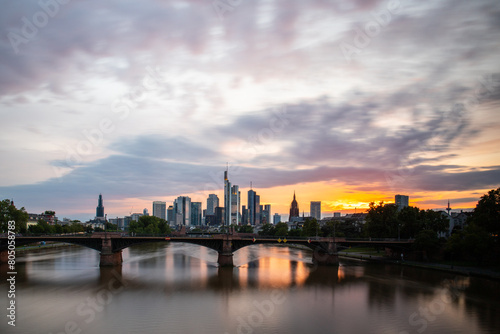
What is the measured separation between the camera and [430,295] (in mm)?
50594

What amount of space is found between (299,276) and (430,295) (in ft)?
73.6

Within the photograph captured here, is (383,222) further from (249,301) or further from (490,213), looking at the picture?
(249,301)

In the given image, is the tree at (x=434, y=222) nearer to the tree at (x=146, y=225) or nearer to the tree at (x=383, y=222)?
the tree at (x=383, y=222)

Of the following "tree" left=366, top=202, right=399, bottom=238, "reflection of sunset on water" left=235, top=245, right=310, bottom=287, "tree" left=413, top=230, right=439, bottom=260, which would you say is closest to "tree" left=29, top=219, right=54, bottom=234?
"reflection of sunset on water" left=235, top=245, right=310, bottom=287

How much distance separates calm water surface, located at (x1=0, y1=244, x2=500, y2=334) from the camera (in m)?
35.9

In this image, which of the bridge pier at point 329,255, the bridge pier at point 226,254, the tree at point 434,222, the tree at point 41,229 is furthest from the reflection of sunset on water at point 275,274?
the tree at point 41,229

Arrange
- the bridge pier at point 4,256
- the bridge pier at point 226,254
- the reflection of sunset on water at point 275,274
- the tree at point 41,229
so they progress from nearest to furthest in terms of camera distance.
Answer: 1. the reflection of sunset on water at point 275,274
2. the bridge pier at point 226,254
3. the bridge pier at point 4,256
4. the tree at point 41,229

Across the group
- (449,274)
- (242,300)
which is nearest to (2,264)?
(242,300)

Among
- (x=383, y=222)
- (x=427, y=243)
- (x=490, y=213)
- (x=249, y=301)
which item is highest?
(x=490, y=213)

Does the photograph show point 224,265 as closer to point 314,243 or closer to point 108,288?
point 314,243

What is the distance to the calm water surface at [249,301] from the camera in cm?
3591

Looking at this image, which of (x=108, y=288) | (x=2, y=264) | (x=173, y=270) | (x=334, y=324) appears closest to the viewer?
(x=334, y=324)

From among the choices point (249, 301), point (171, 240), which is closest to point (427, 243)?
point (249, 301)

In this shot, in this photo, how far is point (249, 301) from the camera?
46.5 metres
